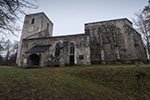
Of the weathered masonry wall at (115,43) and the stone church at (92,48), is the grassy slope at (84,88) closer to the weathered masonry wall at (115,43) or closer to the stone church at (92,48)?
the stone church at (92,48)

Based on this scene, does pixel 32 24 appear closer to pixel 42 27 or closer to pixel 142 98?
pixel 42 27

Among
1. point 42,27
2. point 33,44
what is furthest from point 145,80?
point 42,27

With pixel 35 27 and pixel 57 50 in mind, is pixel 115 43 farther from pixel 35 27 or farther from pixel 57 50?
pixel 35 27

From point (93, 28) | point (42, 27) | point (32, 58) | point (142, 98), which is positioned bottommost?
point (142, 98)

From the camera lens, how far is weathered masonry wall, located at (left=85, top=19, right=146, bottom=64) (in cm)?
1750

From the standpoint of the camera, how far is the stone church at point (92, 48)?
640 inches

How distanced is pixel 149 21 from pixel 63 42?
642 inches

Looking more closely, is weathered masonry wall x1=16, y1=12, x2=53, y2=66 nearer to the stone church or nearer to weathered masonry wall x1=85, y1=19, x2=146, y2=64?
the stone church

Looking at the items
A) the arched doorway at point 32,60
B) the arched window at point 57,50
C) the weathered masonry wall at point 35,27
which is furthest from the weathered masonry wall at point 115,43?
the weathered masonry wall at point 35,27

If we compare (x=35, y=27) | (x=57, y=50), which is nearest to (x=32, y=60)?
(x=57, y=50)

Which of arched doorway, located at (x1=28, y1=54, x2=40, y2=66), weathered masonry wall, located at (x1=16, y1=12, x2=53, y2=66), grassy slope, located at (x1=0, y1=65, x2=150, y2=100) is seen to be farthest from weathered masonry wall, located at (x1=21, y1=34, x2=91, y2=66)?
grassy slope, located at (x1=0, y1=65, x2=150, y2=100)

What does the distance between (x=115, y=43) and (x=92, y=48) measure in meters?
5.20

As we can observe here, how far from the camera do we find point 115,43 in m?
18.5

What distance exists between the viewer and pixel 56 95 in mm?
4590
